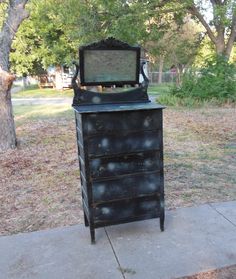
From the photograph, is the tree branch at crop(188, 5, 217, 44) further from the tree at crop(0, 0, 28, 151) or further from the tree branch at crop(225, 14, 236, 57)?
the tree at crop(0, 0, 28, 151)

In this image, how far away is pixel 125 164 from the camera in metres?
2.71

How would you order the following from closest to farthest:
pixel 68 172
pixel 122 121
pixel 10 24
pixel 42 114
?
pixel 122 121 < pixel 68 172 < pixel 10 24 < pixel 42 114

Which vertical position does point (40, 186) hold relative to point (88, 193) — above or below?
below

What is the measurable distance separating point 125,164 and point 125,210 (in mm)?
395

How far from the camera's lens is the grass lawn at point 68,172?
355 cm

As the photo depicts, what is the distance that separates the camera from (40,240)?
9.60 feet

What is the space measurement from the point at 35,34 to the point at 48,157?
15463 millimetres

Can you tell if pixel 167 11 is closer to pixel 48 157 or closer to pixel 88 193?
pixel 48 157

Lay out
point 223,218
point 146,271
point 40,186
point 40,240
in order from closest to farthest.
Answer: point 146,271 → point 40,240 → point 223,218 → point 40,186

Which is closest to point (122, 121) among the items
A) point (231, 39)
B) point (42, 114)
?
point (42, 114)

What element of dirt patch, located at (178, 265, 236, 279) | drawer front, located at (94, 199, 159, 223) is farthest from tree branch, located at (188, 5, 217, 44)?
dirt patch, located at (178, 265, 236, 279)

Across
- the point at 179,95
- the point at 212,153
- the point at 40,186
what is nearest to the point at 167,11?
the point at 179,95

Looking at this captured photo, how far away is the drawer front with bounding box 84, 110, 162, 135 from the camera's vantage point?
255 centimetres

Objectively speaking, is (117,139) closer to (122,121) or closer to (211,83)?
(122,121)
